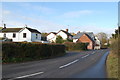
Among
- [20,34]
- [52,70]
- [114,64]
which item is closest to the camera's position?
[52,70]

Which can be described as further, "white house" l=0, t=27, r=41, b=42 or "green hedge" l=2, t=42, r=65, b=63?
"white house" l=0, t=27, r=41, b=42

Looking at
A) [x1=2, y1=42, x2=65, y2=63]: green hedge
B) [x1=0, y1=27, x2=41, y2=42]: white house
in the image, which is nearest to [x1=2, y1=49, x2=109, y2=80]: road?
[x1=2, y1=42, x2=65, y2=63]: green hedge

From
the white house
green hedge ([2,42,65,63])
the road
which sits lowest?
the road

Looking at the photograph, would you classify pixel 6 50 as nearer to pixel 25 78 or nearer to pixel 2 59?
pixel 2 59

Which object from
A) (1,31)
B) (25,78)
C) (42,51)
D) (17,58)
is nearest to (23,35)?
(1,31)

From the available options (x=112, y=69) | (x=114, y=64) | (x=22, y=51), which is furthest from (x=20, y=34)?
(x=112, y=69)

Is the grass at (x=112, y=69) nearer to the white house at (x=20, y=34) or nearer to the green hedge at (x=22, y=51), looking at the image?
the green hedge at (x=22, y=51)

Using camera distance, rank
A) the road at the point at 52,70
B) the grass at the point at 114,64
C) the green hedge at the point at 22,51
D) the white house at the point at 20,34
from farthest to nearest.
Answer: the white house at the point at 20,34
the green hedge at the point at 22,51
the grass at the point at 114,64
the road at the point at 52,70

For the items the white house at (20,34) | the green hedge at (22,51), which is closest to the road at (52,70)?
the green hedge at (22,51)

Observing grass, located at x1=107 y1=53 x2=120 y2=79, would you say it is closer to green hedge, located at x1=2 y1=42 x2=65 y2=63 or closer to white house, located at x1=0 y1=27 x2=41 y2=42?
green hedge, located at x1=2 y1=42 x2=65 y2=63

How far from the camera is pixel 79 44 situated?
44406 millimetres

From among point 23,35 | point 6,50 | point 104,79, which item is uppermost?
point 23,35

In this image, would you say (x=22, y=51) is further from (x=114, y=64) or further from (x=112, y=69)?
(x=112, y=69)

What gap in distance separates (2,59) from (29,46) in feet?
12.4
